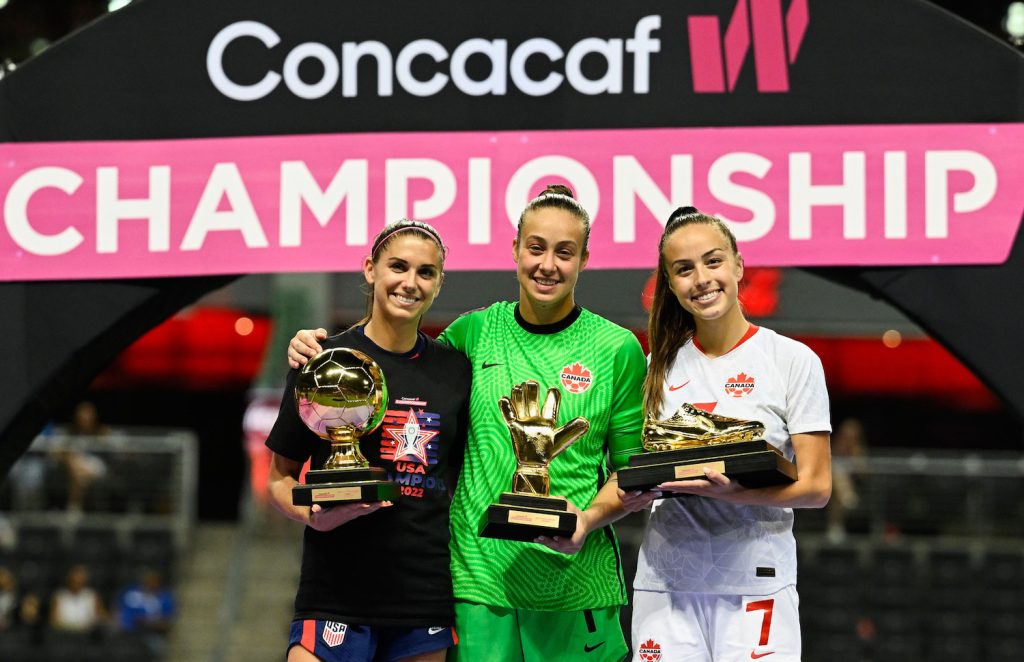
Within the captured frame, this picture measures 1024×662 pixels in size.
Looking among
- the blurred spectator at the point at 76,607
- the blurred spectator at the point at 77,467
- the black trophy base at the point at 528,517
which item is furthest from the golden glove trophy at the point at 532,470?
the blurred spectator at the point at 77,467

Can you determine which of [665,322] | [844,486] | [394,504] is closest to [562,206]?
[665,322]

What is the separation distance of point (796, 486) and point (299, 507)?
4.37ft

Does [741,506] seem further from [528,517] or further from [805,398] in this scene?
[528,517]

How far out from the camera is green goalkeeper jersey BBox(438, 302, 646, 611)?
11.2ft

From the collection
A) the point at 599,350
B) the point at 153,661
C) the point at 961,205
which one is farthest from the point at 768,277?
the point at 599,350

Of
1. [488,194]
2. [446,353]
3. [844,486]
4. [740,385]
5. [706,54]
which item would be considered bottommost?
[844,486]

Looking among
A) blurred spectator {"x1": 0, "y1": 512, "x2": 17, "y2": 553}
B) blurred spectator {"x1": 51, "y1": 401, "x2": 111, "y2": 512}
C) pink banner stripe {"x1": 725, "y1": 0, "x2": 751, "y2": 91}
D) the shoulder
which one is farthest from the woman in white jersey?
blurred spectator {"x1": 51, "y1": 401, "x2": 111, "y2": 512}

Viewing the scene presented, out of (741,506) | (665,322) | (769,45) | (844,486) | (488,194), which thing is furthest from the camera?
(844,486)

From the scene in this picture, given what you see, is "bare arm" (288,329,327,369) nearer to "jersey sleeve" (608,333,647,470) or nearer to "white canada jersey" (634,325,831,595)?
"jersey sleeve" (608,333,647,470)

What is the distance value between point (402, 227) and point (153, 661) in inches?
339

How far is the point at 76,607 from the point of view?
11375mm

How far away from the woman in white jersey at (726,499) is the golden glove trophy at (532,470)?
237mm

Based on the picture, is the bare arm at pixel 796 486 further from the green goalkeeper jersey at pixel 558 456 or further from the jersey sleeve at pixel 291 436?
the jersey sleeve at pixel 291 436

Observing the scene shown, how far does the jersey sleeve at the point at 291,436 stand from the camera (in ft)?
11.5
